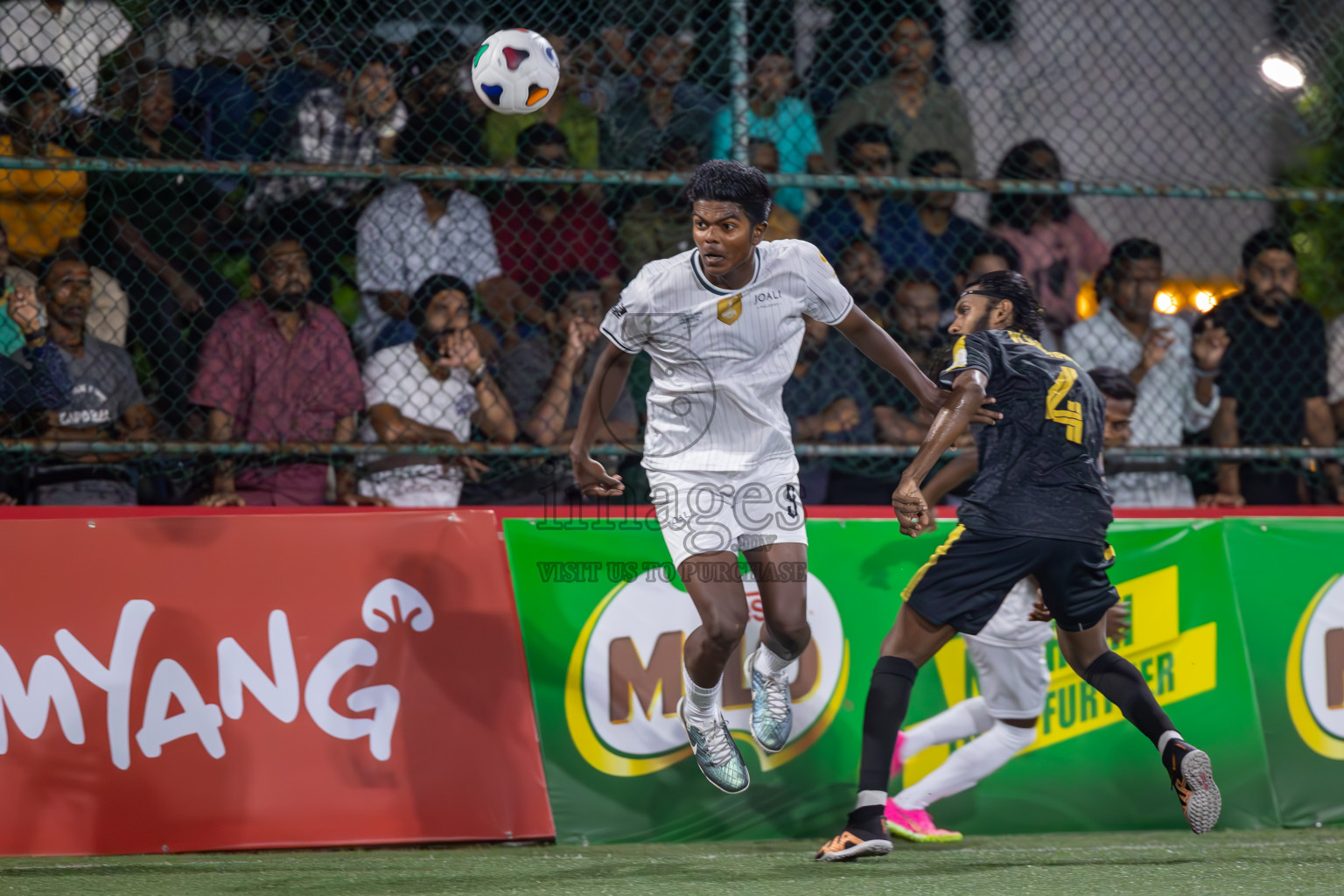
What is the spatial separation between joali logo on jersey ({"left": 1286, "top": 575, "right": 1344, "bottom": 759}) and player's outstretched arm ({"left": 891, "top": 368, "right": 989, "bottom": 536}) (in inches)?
81.7

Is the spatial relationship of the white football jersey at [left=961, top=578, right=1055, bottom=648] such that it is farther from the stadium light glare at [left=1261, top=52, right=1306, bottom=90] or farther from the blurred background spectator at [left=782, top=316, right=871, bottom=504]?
the stadium light glare at [left=1261, top=52, right=1306, bottom=90]

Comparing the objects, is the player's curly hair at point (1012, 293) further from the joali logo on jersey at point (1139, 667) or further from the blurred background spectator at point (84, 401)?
the blurred background spectator at point (84, 401)

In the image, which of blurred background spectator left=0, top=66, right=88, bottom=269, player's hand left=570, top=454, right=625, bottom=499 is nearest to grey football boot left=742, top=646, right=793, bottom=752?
player's hand left=570, top=454, right=625, bottom=499

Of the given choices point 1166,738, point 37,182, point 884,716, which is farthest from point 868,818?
point 37,182

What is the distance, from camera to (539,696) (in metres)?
5.09

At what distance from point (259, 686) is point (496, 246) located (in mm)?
2201

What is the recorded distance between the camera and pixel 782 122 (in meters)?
6.30

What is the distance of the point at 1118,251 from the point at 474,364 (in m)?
3.05

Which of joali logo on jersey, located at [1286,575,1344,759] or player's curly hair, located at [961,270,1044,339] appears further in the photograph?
joali logo on jersey, located at [1286,575,1344,759]

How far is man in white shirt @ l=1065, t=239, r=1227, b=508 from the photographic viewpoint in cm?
627

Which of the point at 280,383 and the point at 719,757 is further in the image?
the point at 280,383

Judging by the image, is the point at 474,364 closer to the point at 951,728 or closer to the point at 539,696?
the point at 539,696

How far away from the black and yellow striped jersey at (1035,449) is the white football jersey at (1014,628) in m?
0.69

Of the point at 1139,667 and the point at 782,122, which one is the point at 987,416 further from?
the point at 782,122
